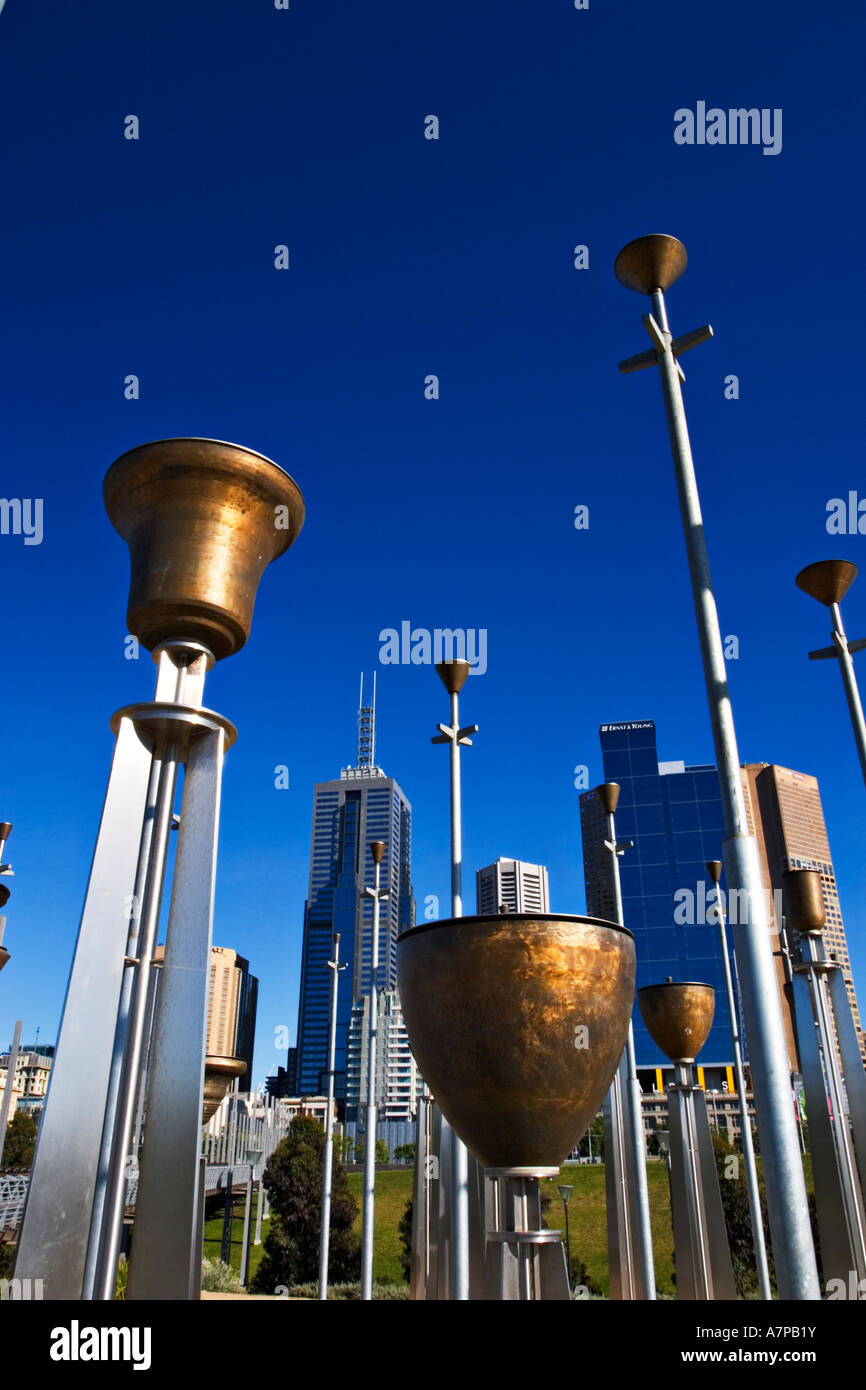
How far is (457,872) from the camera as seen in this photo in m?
12.7

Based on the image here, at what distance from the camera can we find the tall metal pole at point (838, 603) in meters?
11.5

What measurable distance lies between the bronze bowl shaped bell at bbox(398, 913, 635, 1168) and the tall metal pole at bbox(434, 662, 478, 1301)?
4080 millimetres

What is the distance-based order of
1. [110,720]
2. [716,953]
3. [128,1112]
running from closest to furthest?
[128,1112], [110,720], [716,953]

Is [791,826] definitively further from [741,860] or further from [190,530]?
[190,530]

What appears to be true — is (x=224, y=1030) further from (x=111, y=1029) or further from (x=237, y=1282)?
(x=111, y=1029)

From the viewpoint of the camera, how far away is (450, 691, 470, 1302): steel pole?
11.4 meters

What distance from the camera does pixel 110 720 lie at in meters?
6.06

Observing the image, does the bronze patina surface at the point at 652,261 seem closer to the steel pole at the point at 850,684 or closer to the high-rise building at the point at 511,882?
the steel pole at the point at 850,684

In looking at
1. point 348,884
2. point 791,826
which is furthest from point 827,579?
point 348,884

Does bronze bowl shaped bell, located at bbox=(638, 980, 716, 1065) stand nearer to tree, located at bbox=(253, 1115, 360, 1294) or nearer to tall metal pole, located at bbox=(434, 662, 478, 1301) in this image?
tall metal pole, located at bbox=(434, 662, 478, 1301)

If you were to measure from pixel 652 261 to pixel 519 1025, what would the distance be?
6.46m

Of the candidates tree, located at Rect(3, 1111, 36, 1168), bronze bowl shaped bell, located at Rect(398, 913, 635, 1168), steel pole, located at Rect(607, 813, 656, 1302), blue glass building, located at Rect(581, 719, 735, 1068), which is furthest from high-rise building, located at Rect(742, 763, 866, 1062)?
bronze bowl shaped bell, located at Rect(398, 913, 635, 1168)
